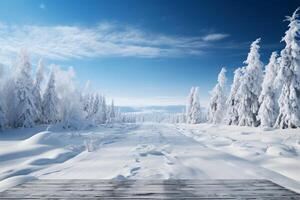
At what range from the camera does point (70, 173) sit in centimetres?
919

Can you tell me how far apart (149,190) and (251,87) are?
38977mm

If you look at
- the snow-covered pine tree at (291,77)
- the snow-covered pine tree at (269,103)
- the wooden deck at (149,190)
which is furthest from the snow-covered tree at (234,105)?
the wooden deck at (149,190)

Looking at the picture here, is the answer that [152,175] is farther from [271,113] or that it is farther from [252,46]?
[252,46]

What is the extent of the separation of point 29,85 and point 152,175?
35624 millimetres

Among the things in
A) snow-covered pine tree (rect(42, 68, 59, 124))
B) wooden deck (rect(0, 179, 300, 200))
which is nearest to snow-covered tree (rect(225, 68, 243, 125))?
snow-covered pine tree (rect(42, 68, 59, 124))

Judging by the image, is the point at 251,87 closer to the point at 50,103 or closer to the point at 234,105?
the point at 234,105

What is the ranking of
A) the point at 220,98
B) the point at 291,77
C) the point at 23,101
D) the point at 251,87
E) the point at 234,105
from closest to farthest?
the point at 291,77 → the point at 23,101 → the point at 251,87 → the point at 234,105 → the point at 220,98

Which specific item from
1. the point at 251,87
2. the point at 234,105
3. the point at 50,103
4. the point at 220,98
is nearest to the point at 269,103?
the point at 251,87

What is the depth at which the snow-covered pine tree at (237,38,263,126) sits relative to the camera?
40844 mm

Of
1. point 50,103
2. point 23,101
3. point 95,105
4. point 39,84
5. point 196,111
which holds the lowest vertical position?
point 23,101

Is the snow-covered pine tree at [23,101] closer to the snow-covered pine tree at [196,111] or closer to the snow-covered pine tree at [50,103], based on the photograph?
the snow-covered pine tree at [50,103]

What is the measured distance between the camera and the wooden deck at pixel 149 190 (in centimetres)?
Result: 545

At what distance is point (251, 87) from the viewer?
1626 inches

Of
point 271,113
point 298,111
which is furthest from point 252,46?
point 298,111
